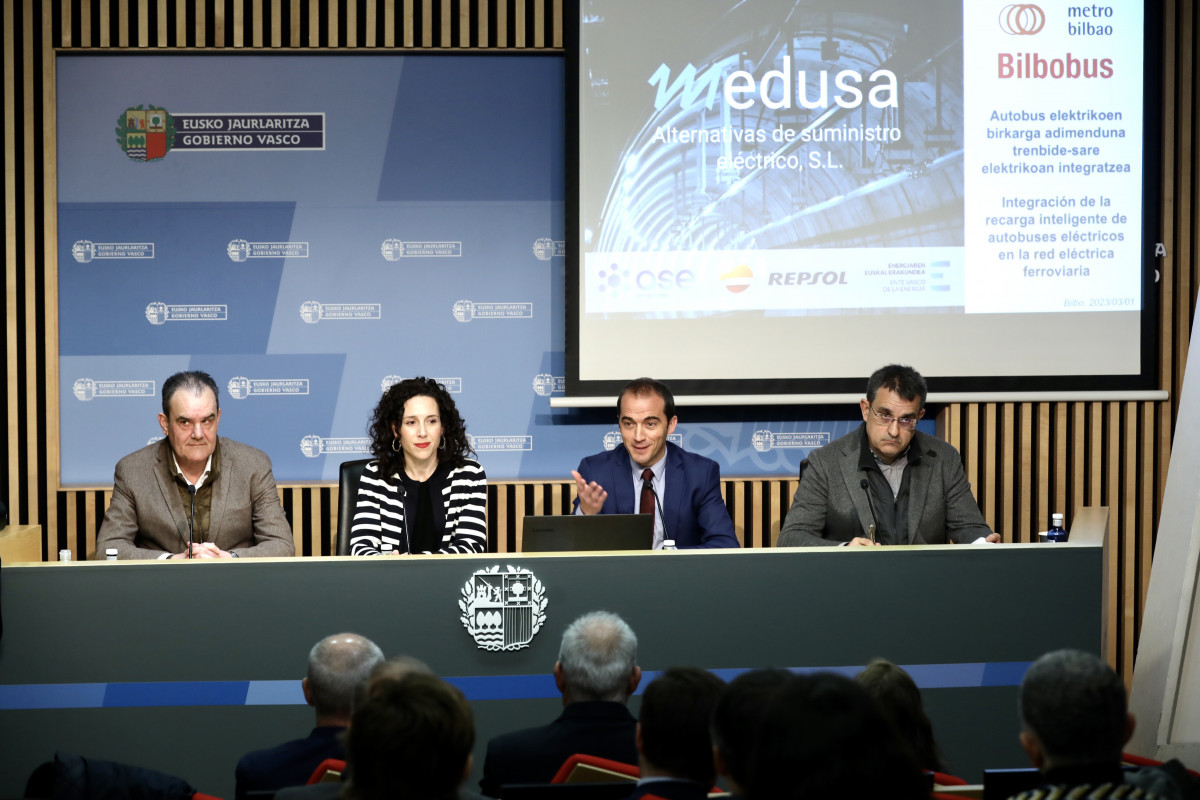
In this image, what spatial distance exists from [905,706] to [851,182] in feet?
11.7

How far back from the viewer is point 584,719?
2.16 metres

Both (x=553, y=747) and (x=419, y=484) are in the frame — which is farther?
(x=419, y=484)

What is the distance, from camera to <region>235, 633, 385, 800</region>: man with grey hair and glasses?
2.05 meters

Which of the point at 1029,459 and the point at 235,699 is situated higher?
the point at 1029,459

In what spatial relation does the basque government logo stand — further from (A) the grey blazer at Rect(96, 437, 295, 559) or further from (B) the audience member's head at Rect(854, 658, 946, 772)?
(B) the audience member's head at Rect(854, 658, 946, 772)

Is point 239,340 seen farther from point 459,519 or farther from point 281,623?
point 281,623

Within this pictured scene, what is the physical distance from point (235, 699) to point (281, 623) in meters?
0.23

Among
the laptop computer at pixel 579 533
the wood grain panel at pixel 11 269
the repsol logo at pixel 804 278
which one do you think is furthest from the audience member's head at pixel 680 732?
the wood grain panel at pixel 11 269

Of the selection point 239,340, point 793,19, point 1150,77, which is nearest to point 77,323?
point 239,340

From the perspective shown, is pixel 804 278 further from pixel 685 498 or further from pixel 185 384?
pixel 185 384

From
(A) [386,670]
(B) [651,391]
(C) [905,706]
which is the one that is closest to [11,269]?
(B) [651,391]

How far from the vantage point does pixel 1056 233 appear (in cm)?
505

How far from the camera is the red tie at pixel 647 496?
13.0 feet

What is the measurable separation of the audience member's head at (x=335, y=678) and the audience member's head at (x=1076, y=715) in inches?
49.1
